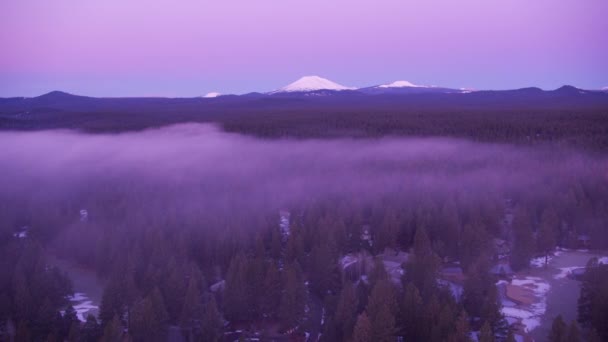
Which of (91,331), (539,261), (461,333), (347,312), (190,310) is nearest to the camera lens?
(461,333)

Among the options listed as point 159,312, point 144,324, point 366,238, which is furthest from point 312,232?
point 144,324

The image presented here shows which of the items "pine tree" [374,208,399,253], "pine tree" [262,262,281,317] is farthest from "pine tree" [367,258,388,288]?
"pine tree" [374,208,399,253]

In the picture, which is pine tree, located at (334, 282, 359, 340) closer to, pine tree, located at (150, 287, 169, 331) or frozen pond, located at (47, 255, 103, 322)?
pine tree, located at (150, 287, 169, 331)

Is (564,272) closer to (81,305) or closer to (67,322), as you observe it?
(67,322)

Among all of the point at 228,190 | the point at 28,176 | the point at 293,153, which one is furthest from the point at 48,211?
the point at 293,153

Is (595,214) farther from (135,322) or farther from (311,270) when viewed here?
(135,322)

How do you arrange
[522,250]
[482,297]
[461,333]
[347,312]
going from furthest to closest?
[522,250]
[482,297]
[347,312]
[461,333]

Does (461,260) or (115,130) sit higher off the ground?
(115,130)
